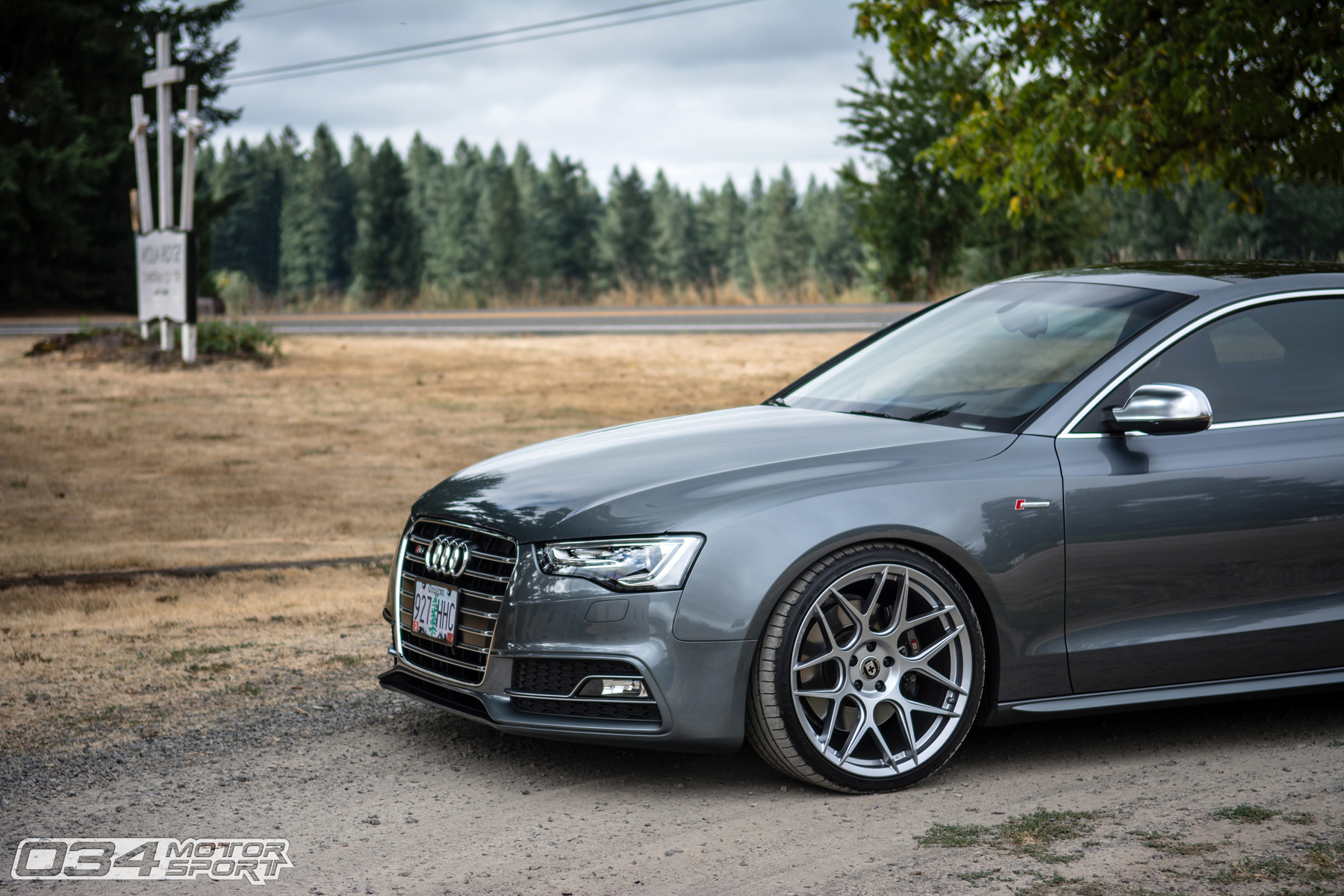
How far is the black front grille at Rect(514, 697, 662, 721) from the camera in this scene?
13.1 ft

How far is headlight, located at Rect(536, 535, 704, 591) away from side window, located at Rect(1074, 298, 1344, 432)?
162cm

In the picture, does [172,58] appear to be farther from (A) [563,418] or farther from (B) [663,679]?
(B) [663,679]

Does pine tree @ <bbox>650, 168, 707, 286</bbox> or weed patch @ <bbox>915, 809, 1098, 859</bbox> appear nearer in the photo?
weed patch @ <bbox>915, 809, 1098, 859</bbox>

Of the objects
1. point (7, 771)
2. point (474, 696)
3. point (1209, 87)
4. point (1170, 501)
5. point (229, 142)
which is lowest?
point (7, 771)

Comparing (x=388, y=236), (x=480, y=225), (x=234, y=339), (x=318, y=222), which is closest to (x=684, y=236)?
(x=480, y=225)

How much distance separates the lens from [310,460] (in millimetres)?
12562

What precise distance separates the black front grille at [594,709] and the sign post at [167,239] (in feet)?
53.8

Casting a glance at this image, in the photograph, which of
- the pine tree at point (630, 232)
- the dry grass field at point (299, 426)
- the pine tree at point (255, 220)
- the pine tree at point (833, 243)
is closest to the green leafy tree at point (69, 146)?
the dry grass field at point (299, 426)

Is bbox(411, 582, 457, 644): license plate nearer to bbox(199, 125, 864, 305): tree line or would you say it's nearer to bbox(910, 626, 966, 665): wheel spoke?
bbox(910, 626, 966, 665): wheel spoke

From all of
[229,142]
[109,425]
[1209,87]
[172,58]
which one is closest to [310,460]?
[109,425]

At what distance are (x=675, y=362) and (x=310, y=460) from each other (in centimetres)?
836

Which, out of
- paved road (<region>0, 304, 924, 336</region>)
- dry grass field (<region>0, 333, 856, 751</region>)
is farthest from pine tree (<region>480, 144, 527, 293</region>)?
dry grass field (<region>0, 333, 856, 751</region>)

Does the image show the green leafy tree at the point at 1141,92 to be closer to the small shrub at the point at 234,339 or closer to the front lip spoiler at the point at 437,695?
the front lip spoiler at the point at 437,695

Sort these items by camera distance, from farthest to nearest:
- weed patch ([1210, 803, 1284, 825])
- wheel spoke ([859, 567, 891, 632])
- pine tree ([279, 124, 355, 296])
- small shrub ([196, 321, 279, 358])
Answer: pine tree ([279, 124, 355, 296]) < small shrub ([196, 321, 279, 358]) < wheel spoke ([859, 567, 891, 632]) < weed patch ([1210, 803, 1284, 825])
